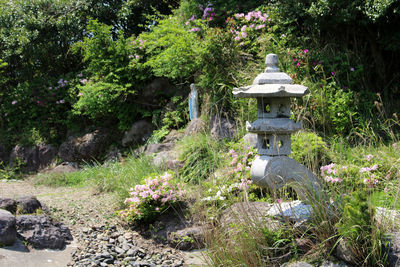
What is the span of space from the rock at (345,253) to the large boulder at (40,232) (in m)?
2.69

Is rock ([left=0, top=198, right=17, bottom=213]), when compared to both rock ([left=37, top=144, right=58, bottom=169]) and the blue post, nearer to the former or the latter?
the blue post

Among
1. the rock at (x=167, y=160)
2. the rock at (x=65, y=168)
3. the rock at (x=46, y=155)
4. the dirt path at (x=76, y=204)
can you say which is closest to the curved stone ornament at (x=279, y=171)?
the rock at (x=167, y=160)

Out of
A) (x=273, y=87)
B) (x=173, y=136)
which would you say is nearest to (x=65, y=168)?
(x=173, y=136)

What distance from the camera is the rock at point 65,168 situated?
772cm

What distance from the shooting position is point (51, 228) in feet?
13.0

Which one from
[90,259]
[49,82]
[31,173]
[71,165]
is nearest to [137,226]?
[90,259]

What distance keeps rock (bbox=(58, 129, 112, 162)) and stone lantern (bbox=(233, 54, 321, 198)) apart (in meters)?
5.28

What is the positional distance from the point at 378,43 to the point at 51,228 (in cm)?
560

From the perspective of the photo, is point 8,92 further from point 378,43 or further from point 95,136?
point 378,43

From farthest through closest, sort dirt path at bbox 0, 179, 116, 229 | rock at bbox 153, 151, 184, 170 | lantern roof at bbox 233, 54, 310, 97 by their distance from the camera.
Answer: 1. rock at bbox 153, 151, 184, 170
2. dirt path at bbox 0, 179, 116, 229
3. lantern roof at bbox 233, 54, 310, 97

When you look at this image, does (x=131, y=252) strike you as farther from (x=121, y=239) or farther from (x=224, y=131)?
(x=224, y=131)

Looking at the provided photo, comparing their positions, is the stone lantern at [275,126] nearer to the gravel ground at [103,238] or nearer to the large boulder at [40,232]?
the gravel ground at [103,238]

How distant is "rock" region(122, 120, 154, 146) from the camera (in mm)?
7808

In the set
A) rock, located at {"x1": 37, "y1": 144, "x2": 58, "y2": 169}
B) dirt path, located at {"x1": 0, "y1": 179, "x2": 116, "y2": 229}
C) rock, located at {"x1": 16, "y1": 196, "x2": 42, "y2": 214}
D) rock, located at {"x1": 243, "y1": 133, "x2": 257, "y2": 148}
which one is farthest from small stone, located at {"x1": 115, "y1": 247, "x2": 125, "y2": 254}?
rock, located at {"x1": 37, "y1": 144, "x2": 58, "y2": 169}
